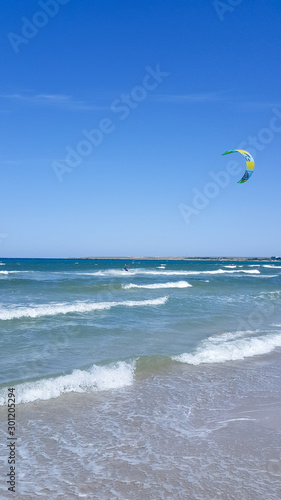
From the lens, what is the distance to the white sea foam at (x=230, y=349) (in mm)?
9367

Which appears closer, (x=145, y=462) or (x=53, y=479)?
(x=53, y=479)

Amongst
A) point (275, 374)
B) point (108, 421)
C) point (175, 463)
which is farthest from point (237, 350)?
point (175, 463)

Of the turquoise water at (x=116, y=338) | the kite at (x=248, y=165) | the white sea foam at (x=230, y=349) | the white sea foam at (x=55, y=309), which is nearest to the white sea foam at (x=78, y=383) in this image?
the turquoise water at (x=116, y=338)

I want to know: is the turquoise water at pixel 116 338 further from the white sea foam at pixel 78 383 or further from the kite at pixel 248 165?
the kite at pixel 248 165

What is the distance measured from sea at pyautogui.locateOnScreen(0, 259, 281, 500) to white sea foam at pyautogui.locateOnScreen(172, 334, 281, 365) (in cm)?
3

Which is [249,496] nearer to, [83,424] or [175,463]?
[175,463]

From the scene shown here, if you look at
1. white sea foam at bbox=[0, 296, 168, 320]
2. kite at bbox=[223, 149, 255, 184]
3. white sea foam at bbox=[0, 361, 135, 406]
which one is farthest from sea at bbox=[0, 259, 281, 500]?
kite at bbox=[223, 149, 255, 184]

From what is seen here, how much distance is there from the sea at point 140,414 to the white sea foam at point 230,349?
0.10ft

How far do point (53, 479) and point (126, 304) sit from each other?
1514cm

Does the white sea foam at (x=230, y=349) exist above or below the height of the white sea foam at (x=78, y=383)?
below

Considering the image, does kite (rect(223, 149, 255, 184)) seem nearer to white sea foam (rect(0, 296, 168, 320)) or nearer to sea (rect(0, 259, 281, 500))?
white sea foam (rect(0, 296, 168, 320))

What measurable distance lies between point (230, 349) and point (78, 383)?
178 inches

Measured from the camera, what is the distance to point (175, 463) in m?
4.62

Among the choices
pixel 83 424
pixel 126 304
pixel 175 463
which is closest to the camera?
pixel 175 463
